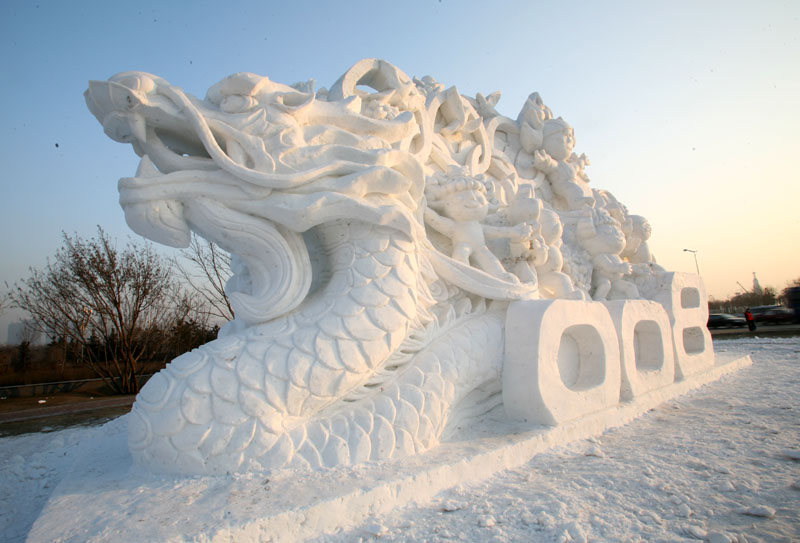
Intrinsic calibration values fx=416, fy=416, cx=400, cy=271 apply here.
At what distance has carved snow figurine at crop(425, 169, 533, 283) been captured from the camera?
2.91m

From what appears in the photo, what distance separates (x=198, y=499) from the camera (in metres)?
1.51

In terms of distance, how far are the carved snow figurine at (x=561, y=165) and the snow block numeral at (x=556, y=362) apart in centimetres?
201

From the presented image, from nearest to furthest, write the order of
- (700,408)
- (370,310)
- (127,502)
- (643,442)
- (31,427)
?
(127,502)
(370,310)
(643,442)
(700,408)
(31,427)

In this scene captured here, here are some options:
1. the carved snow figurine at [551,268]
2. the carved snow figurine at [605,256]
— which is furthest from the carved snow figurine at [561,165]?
the carved snow figurine at [551,268]

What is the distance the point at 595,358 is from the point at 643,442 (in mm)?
656

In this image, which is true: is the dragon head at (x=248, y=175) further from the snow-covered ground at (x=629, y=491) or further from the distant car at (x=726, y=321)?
the distant car at (x=726, y=321)

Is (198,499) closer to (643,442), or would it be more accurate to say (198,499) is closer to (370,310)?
(370,310)

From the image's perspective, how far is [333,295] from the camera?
2146mm

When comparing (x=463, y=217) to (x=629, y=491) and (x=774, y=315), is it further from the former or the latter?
(x=774, y=315)

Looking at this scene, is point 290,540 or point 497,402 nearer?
point 290,540

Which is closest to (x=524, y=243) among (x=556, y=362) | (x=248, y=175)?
(x=556, y=362)

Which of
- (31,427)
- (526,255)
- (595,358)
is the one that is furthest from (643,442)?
(31,427)

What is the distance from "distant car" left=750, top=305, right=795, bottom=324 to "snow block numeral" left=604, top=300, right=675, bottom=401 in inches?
615

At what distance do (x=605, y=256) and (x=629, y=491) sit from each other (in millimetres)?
2786
